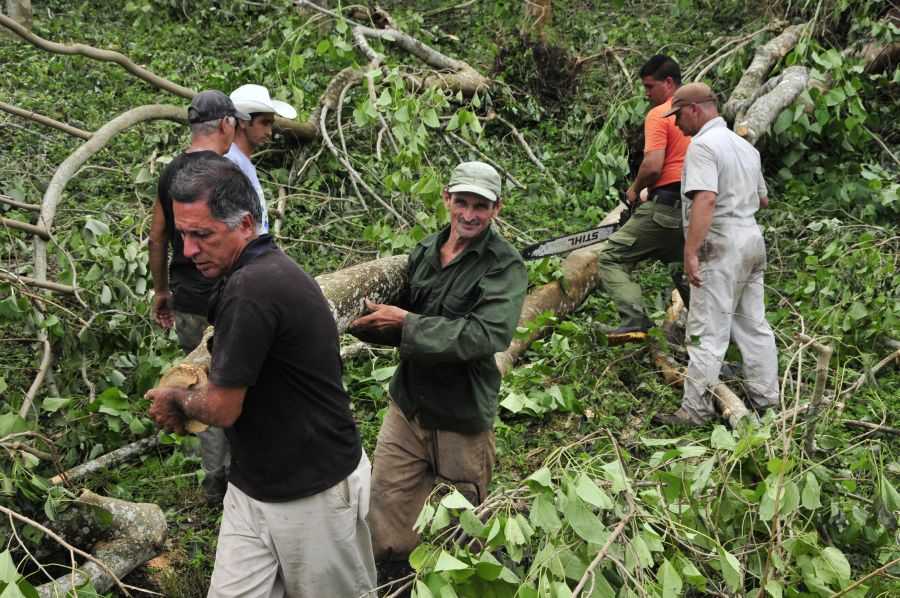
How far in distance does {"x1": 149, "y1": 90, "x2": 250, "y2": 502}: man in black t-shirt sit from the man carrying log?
236 centimetres

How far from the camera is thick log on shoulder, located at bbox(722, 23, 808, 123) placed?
6871 millimetres

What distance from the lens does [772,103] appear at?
20.8 feet

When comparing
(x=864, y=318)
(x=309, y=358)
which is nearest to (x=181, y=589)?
(x=309, y=358)

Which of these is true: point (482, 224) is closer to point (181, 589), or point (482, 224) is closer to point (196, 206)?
point (196, 206)

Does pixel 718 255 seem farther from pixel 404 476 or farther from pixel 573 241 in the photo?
pixel 404 476

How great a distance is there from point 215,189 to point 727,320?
3.06m

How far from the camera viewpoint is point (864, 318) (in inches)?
190

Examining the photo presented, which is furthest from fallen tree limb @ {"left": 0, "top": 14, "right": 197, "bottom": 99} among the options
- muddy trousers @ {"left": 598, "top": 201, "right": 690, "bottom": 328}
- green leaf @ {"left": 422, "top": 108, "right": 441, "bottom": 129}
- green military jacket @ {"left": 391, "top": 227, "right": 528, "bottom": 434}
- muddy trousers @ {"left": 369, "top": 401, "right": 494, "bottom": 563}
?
muddy trousers @ {"left": 598, "top": 201, "right": 690, "bottom": 328}

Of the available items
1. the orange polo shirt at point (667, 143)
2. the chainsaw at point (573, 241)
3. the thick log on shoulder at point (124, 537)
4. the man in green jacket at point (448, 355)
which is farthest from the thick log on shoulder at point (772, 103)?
the thick log on shoulder at point (124, 537)

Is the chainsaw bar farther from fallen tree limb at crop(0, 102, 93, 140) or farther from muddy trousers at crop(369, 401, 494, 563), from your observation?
fallen tree limb at crop(0, 102, 93, 140)

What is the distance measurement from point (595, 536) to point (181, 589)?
1959 mm

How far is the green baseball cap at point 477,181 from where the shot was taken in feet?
10.3

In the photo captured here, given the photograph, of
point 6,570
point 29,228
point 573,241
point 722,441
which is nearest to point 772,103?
point 573,241

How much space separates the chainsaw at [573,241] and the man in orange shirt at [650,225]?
9.7 inches
